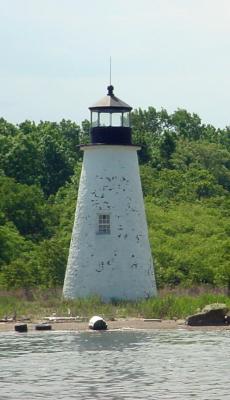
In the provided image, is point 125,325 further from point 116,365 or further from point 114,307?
point 116,365

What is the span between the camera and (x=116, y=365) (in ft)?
90.0

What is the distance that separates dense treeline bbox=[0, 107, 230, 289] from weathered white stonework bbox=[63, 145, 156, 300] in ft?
13.4

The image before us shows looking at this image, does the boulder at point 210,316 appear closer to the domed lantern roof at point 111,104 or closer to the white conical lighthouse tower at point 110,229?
the white conical lighthouse tower at point 110,229

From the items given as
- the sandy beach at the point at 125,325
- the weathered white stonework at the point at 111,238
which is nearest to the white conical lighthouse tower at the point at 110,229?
the weathered white stonework at the point at 111,238

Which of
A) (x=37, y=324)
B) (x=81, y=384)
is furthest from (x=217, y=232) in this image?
(x=81, y=384)

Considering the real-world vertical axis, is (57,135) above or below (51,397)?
above

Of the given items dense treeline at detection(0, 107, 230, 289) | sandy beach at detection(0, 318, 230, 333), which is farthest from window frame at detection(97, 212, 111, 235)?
dense treeline at detection(0, 107, 230, 289)

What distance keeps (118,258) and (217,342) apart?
828 centimetres

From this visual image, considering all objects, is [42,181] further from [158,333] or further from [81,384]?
[81,384]

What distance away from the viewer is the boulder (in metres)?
36.1

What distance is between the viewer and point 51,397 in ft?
74.7

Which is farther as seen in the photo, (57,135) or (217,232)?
(57,135)

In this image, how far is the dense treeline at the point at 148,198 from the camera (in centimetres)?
Answer: 4450

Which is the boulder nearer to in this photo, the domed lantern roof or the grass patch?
the grass patch
